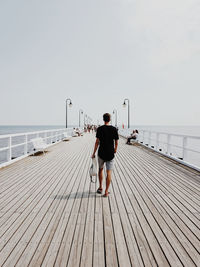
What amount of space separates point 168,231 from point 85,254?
1255 millimetres

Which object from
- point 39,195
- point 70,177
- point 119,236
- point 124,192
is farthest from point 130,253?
point 70,177

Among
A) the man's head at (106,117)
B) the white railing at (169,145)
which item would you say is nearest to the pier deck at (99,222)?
the man's head at (106,117)

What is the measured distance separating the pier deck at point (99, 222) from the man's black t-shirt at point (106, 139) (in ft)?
3.01

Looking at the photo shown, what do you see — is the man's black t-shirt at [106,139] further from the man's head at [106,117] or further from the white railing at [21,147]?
the white railing at [21,147]

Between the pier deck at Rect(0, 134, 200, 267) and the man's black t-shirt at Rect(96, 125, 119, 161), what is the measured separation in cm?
92

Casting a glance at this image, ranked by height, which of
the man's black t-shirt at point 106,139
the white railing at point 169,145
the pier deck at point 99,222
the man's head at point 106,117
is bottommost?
the pier deck at point 99,222

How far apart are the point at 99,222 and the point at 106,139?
1.53m

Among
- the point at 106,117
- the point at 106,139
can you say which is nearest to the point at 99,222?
the point at 106,139

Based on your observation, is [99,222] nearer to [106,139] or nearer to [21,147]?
[106,139]

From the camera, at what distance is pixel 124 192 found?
4.03m

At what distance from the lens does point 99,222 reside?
277cm

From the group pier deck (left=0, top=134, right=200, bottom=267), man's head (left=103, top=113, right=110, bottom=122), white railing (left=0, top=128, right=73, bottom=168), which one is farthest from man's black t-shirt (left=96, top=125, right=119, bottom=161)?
white railing (left=0, top=128, right=73, bottom=168)

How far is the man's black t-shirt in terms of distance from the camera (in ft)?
11.8

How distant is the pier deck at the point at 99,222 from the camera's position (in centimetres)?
207
